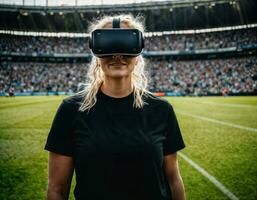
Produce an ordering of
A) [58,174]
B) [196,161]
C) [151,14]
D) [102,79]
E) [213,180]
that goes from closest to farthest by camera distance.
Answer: [58,174], [102,79], [213,180], [196,161], [151,14]

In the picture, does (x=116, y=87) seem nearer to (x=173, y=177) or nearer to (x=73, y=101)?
(x=73, y=101)

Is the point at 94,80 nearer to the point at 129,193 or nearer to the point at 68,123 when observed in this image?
the point at 68,123

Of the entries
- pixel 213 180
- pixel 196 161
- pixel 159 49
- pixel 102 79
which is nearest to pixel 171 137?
pixel 102 79

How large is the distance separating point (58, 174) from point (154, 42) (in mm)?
53194

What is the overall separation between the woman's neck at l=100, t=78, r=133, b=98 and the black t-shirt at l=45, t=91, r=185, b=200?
0.04m

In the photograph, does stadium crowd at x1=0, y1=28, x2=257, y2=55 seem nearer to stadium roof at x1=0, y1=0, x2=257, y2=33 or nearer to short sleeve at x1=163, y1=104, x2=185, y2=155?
stadium roof at x1=0, y1=0, x2=257, y2=33

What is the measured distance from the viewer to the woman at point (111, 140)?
176 centimetres

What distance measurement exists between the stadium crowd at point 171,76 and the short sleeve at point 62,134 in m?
36.5

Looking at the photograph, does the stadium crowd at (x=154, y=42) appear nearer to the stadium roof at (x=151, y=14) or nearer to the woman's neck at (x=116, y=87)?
the stadium roof at (x=151, y=14)

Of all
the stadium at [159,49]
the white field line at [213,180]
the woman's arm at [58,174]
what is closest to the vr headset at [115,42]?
the woman's arm at [58,174]

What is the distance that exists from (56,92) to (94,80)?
43.8m

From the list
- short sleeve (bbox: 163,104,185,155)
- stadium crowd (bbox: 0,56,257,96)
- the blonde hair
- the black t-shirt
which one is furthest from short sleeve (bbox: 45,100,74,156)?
stadium crowd (bbox: 0,56,257,96)

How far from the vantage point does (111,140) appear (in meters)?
1.77

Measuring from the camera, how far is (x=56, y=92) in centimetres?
4419
